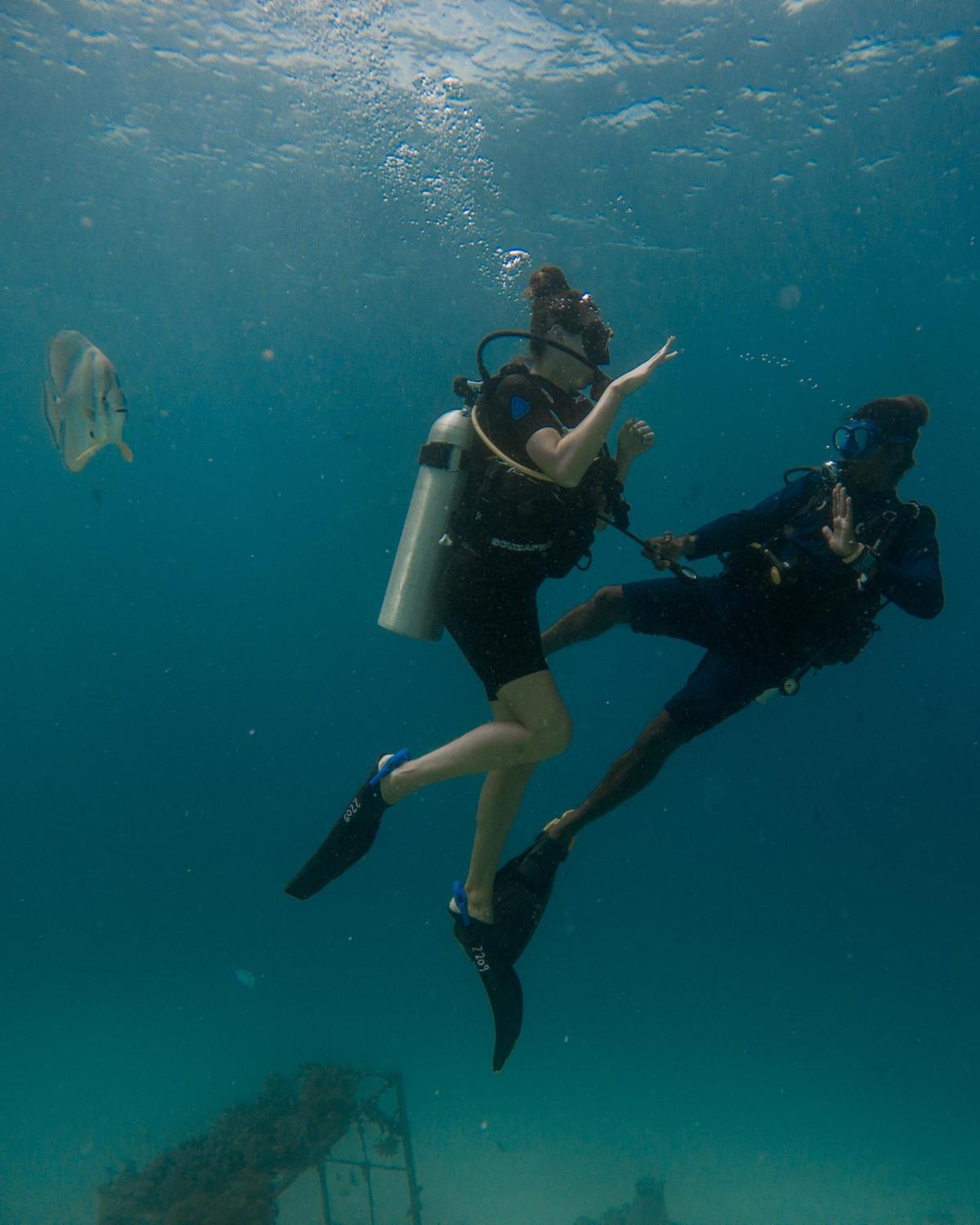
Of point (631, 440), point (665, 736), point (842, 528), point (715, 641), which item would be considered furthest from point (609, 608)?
point (842, 528)

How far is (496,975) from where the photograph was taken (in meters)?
4.51

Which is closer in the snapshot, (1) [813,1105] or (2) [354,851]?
(2) [354,851]

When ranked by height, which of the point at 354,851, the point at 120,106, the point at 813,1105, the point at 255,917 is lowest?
the point at 813,1105

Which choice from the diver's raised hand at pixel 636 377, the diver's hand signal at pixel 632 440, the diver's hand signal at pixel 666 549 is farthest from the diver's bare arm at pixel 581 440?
the diver's hand signal at pixel 666 549

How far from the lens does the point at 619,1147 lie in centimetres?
1842

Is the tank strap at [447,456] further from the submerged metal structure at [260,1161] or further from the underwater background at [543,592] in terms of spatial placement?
the underwater background at [543,592]

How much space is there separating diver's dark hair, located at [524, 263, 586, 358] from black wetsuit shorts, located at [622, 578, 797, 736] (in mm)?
2149

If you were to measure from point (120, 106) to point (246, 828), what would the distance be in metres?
33.0

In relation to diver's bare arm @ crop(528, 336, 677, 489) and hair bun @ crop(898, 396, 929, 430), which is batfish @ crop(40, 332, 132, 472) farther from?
hair bun @ crop(898, 396, 929, 430)

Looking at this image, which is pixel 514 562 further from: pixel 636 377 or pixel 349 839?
pixel 349 839

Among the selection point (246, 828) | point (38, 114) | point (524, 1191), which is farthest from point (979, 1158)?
point (38, 114)

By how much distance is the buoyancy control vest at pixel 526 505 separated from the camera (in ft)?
12.5

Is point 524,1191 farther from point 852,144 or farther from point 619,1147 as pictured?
point 852,144

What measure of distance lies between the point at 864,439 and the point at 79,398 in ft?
15.9
